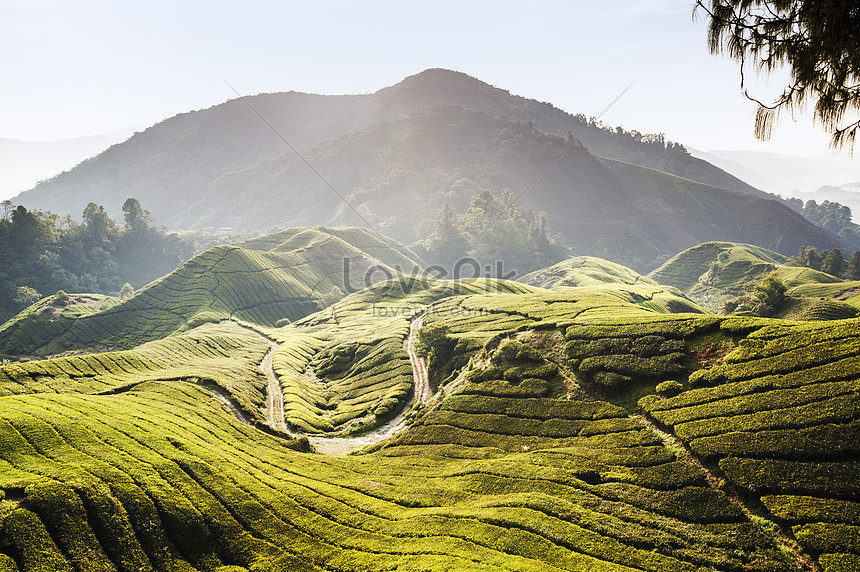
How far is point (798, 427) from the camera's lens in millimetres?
22562

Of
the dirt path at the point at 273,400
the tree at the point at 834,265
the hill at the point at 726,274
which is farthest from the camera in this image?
the tree at the point at 834,265

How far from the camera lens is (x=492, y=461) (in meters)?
→ 31.1

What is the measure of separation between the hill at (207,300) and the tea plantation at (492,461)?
60.8 m

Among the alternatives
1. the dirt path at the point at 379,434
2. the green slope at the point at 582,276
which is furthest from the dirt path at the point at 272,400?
the green slope at the point at 582,276

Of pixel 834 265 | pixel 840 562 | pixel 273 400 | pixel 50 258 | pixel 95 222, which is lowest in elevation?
pixel 273 400

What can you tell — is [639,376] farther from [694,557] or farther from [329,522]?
[329,522]

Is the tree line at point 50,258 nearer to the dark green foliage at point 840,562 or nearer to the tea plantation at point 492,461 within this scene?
the tea plantation at point 492,461

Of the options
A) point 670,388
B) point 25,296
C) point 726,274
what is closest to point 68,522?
point 670,388

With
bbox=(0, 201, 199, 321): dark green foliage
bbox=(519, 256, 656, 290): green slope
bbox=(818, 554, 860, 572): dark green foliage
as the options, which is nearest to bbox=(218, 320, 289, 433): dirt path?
bbox=(818, 554, 860, 572): dark green foliage

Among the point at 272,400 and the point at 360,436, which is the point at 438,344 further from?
the point at 272,400

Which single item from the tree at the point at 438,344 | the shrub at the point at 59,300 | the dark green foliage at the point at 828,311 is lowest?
the shrub at the point at 59,300

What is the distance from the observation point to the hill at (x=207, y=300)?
98.1 metres

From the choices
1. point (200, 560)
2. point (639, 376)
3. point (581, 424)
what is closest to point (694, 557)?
point (581, 424)

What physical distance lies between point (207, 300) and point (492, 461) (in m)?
110
